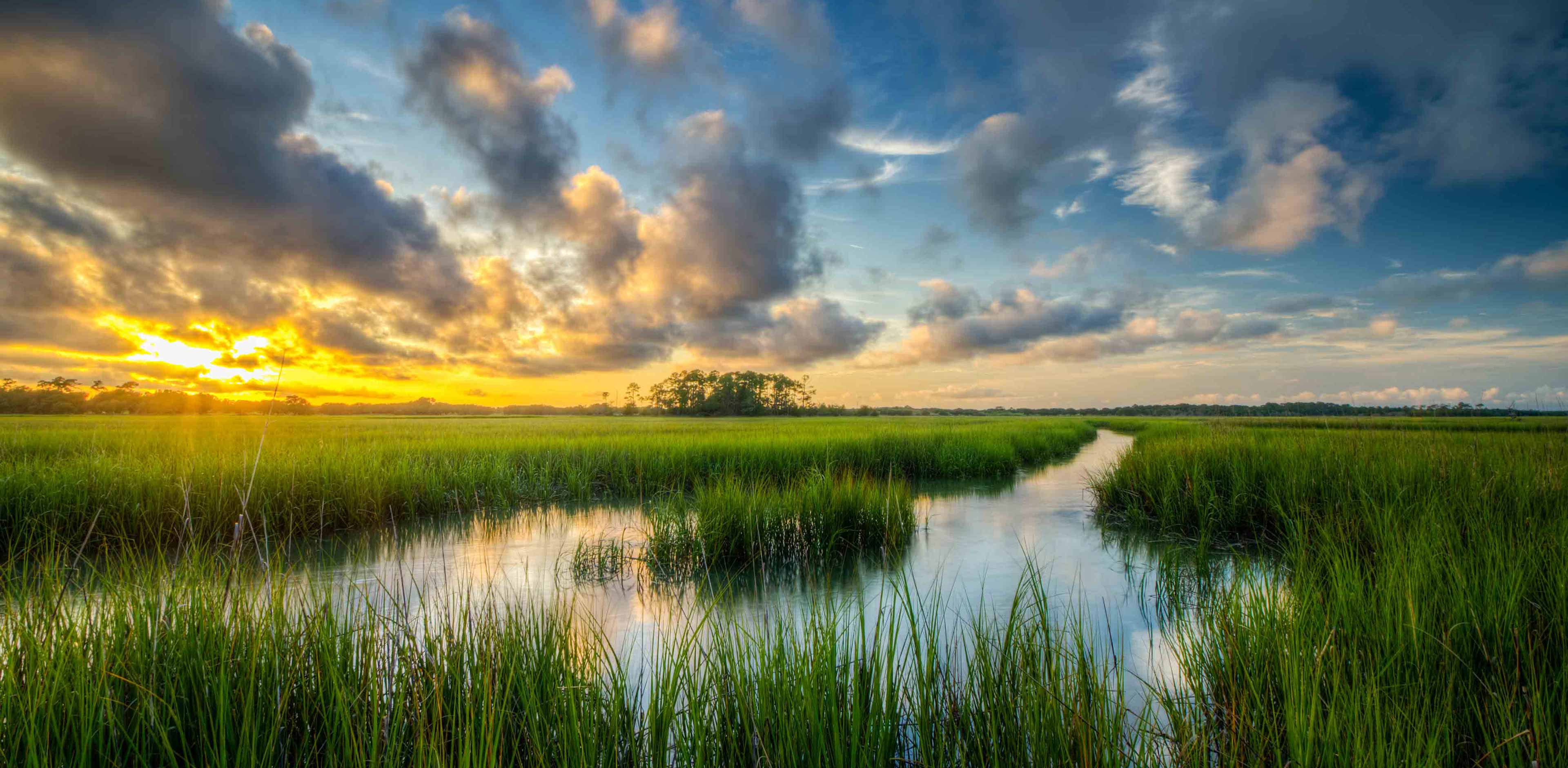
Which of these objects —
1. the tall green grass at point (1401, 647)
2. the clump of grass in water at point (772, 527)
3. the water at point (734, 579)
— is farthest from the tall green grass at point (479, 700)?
the clump of grass in water at point (772, 527)

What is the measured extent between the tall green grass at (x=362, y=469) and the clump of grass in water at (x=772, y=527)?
1049 millimetres

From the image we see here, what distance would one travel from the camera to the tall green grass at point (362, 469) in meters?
6.92

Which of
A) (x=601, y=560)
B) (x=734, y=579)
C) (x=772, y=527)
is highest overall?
(x=772, y=527)

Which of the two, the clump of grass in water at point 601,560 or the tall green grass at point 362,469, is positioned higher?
the tall green grass at point 362,469

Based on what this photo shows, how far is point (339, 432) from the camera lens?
21.6 m

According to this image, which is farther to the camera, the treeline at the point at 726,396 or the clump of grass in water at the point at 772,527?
the treeline at the point at 726,396

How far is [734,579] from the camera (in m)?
5.94

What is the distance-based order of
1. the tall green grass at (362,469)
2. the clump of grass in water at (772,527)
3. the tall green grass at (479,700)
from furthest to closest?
the tall green grass at (362,469) → the clump of grass in water at (772,527) → the tall green grass at (479,700)

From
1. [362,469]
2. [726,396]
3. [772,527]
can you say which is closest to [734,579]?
[772,527]

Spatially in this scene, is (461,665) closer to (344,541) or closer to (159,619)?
(159,619)

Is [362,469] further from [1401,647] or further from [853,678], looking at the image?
[1401,647]

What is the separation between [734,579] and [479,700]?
370cm

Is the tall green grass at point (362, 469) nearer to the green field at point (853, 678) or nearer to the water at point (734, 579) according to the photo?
the green field at point (853, 678)

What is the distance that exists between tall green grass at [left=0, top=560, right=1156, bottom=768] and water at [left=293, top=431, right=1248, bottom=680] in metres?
0.26
